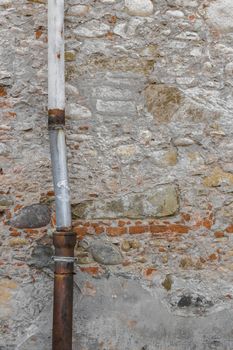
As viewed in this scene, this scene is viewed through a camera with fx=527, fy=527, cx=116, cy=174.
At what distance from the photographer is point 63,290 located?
11.2ft

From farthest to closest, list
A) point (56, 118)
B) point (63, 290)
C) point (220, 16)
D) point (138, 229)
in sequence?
point (220, 16), point (138, 229), point (56, 118), point (63, 290)

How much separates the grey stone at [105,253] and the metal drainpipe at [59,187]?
0.21 meters

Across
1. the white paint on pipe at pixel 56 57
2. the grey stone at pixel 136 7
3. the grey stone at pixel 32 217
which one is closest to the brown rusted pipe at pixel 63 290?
the grey stone at pixel 32 217

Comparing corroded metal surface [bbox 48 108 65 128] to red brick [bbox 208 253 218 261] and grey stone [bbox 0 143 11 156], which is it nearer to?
grey stone [bbox 0 143 11 156]

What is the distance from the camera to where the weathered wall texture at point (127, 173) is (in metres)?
3.62

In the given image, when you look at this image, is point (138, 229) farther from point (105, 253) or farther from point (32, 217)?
point (32, 217)

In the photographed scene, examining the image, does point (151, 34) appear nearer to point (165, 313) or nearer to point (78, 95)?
point (78, 95)

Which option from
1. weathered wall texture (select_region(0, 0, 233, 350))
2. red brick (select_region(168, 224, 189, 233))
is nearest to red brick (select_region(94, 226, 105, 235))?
weathered wall texture (select_region(0, 0, 233, 350))

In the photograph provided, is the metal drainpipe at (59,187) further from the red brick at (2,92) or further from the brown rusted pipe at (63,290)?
the red brick at (2,92)

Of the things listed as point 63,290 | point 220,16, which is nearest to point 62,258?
point 63,290

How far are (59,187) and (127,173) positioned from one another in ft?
1.66

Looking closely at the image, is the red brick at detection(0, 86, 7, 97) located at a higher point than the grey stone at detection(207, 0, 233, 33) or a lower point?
lower

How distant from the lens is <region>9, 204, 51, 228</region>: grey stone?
3.63 meters

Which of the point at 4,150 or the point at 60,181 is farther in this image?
the point at 4,150
